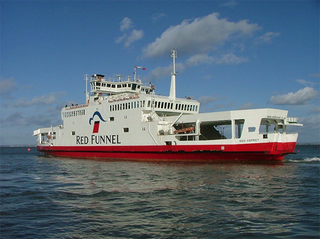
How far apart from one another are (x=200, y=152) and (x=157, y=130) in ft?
16.8

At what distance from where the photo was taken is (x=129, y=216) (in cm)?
980

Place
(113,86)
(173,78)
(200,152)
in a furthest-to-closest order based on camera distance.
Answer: (113,86)
(173,78)
(200,152)

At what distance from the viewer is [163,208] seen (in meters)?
10.7

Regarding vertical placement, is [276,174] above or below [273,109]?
below

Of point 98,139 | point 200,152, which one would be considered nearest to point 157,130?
point 200,152

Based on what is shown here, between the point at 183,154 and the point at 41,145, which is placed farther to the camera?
the point at 41,145

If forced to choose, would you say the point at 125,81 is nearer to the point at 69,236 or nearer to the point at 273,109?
the point at 273,109

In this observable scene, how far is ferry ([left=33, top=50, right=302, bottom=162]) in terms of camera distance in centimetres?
2447

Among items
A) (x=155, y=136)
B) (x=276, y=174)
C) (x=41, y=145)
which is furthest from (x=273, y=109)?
(x=41, y=145)

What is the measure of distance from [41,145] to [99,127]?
15452 millimetres

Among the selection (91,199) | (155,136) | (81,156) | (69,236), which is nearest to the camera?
(69,236)

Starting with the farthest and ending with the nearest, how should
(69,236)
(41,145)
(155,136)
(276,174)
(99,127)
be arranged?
(41,145)
(99,127)
(155,136)
(276,174)
(69,236)

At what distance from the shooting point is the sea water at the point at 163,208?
8.45 m

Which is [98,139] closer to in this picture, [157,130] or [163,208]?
[157,130]
